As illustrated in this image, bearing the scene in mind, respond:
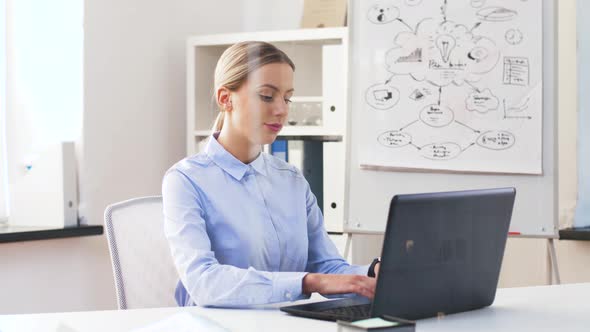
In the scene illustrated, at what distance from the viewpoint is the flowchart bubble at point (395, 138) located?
9.12 ft

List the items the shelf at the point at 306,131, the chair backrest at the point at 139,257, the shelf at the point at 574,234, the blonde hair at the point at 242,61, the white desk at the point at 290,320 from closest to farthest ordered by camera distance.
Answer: the white desk at the point at 290,320, the chair backrest at the point at 139,257, the blonde hair at the point at 242,61, the shelf at the point at 574,234, the shelf at the point at 306,131

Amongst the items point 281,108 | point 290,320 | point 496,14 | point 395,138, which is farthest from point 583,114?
point 290,320

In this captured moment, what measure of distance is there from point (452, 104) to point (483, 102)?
0.10 meters

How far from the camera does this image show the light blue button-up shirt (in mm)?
1582

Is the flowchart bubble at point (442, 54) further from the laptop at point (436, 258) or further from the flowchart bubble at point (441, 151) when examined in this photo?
the laptop at point (436, 258)

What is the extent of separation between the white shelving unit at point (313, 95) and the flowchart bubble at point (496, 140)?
469 mm

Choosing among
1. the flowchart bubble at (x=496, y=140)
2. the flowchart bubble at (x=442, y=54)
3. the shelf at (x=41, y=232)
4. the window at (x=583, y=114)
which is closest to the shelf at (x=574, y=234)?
the window at (x=583, y=114)

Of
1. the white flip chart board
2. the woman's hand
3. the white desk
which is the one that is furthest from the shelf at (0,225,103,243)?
the woman's hand

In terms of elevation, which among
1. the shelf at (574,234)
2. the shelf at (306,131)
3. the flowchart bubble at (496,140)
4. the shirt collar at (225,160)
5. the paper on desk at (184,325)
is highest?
the shelf at (306,131)

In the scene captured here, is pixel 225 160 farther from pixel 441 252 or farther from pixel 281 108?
pixel 441 252

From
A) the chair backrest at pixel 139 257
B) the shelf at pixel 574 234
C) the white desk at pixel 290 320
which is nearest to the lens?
the white desk at pixel 290 320

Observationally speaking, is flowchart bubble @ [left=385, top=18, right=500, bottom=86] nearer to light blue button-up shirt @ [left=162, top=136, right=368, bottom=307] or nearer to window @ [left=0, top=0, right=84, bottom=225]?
light blue button-up shirt @ [left=162, top=136, right=368, bottom=307]

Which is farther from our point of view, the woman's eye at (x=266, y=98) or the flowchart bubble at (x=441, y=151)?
the flowchart bubble at (x=441, y=151)

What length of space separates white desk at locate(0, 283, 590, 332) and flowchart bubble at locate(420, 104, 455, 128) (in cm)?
120
